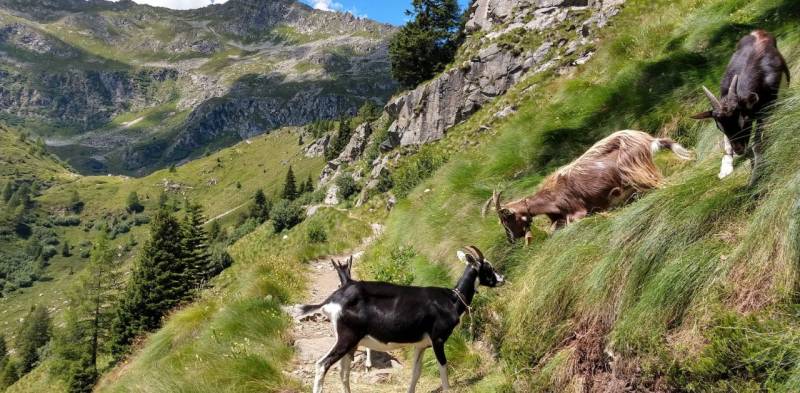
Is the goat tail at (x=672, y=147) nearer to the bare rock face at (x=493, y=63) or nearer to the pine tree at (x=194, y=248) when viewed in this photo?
the bare rock face at (x=493, y=63)

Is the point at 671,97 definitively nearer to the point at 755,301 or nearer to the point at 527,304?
the point at 527,304

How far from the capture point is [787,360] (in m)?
3.25

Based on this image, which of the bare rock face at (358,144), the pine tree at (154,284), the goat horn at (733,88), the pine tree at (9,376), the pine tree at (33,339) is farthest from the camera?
Result: the pine tree at (33,339)

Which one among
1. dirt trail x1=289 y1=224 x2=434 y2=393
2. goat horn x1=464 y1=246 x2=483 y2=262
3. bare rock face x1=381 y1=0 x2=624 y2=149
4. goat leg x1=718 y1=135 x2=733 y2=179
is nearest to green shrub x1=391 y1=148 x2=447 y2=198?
bare rock face x1=381 y1=0 x2=624 y2=149

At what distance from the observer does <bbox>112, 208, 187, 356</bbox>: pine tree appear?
4953cm

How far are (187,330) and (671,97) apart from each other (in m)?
12.7

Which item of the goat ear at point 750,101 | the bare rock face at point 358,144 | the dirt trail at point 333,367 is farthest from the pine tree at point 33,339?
the goat ear at point 750,101

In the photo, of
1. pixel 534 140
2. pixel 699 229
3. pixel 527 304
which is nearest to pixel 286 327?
pixel 527 304

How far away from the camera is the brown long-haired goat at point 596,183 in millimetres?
6934

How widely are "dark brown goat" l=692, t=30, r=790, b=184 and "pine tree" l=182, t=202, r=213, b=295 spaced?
54952 millimetres

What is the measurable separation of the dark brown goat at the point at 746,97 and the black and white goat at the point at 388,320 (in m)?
3.70

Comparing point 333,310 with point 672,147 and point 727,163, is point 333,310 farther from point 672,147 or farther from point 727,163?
point 672,147

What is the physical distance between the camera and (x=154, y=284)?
169ft

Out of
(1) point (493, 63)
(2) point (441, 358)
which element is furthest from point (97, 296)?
(2) point (441, 358)
